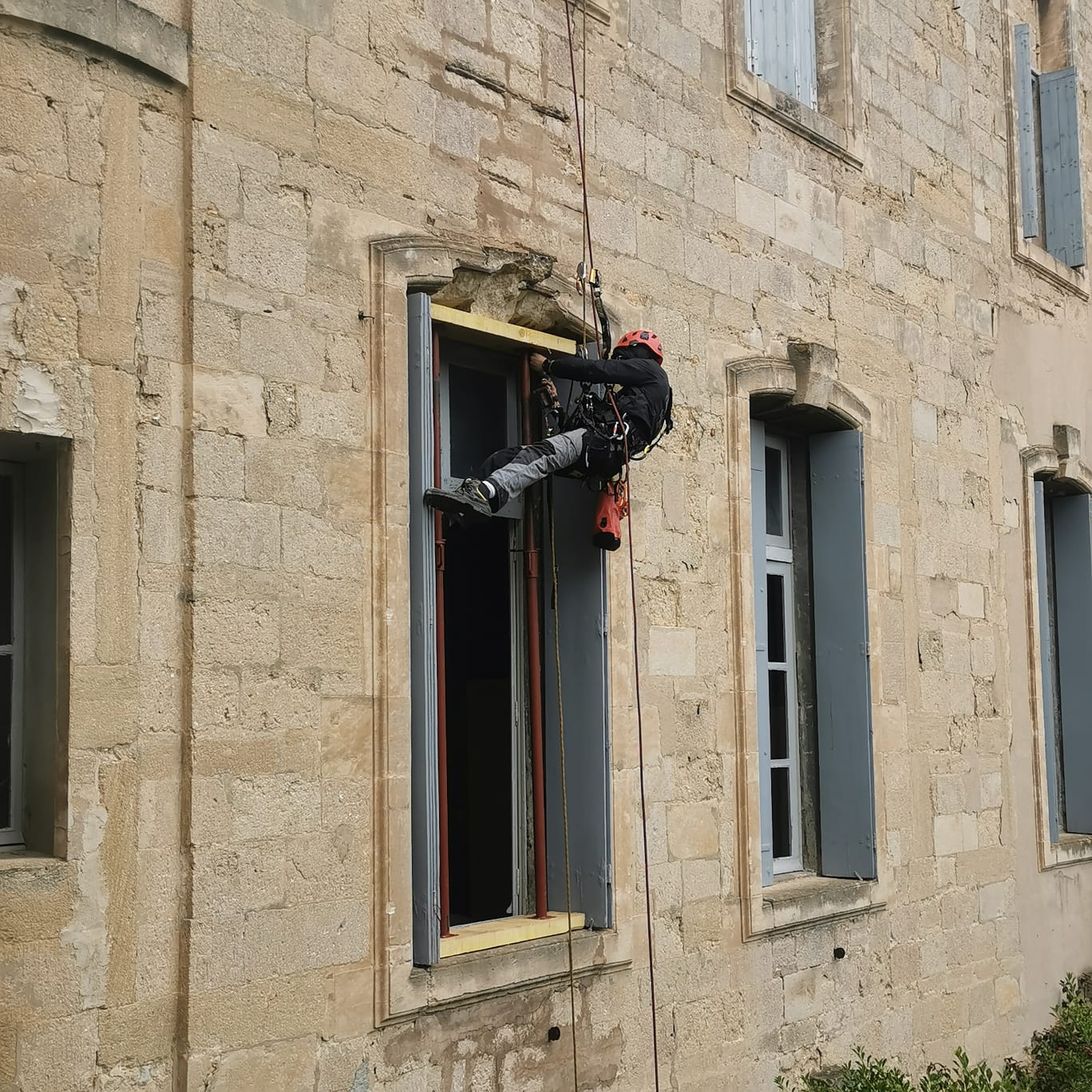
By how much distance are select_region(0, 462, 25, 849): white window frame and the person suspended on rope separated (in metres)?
1.41

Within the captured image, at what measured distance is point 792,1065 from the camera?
7.30 meters

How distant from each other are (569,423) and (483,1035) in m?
2.32

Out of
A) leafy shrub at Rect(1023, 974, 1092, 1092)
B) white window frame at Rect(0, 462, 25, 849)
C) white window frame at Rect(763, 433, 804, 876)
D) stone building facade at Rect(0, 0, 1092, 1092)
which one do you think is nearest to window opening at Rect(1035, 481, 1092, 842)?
leafy shrub at Rect(1023, 974, 1092, 1092)

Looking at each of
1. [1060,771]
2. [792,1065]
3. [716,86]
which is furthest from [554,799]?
[1060,771]

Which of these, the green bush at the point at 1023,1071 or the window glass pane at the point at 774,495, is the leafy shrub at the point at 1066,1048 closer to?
the green bush at the point at 1023,1071

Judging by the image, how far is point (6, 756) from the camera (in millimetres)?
4773

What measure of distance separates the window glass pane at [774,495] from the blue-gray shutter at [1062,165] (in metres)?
3.82

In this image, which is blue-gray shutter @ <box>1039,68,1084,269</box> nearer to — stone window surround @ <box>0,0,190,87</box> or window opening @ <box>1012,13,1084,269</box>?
window opening @ <box>1012,13,1084,269</box>

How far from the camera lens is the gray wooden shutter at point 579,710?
633cm

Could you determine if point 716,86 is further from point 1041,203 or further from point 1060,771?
point 1060,771

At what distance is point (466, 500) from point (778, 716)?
10.7ft

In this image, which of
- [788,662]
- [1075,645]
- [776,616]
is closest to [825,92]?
[776,616]

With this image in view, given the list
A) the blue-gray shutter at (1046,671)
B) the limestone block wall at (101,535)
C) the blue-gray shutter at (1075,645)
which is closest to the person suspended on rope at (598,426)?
the limestone block wall at (101,535)

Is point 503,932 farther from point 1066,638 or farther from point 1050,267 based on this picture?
point 1050,267
